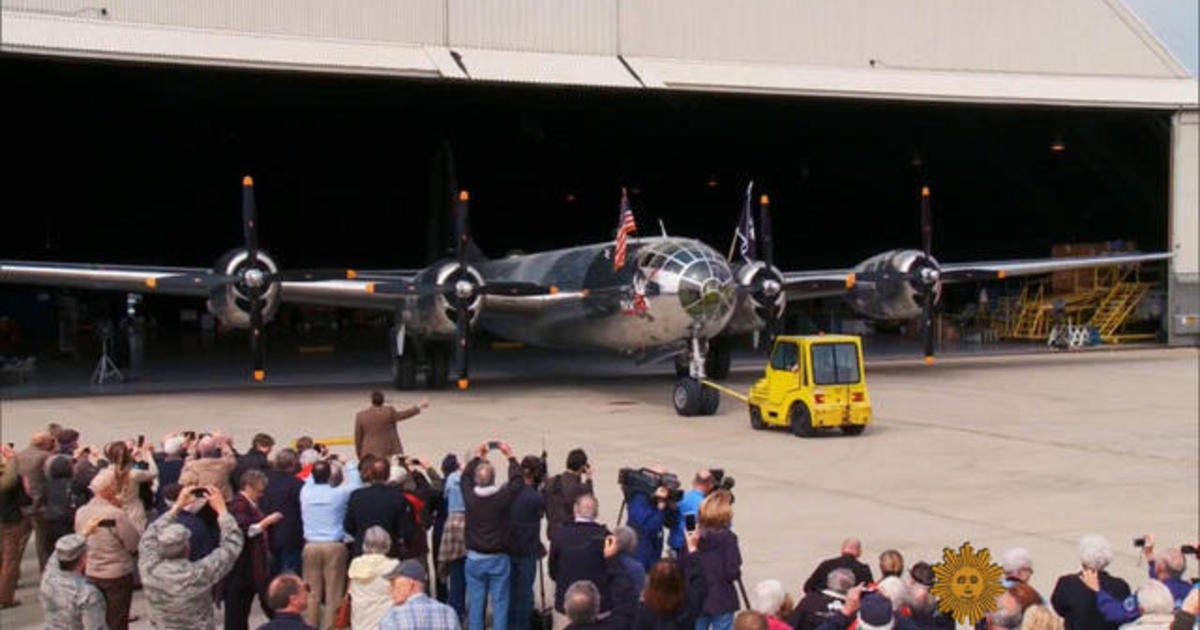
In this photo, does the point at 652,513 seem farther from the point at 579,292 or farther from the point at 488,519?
the point at 579,292

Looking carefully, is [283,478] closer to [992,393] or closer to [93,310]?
[992,393]

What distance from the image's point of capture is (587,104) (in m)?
43.8

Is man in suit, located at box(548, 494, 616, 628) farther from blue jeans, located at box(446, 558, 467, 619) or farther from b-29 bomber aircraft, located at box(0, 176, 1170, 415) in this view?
b-29 bomber aircraft, located at box(0, 176, 1170, 415)

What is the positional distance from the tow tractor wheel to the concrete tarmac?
372mm

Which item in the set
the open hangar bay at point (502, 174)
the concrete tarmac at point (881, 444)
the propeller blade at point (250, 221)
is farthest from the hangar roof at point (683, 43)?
the concrete tarmac at point (881, 444)

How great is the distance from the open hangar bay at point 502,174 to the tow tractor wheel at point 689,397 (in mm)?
13487

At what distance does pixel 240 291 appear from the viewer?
2689cm


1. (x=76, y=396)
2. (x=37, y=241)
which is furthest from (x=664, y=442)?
(x=37, y=241)

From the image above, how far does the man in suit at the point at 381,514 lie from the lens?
30.3 ft

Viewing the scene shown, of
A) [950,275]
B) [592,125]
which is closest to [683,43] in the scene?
[592,125]

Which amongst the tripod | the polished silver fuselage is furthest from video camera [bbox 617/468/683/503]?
the tripod

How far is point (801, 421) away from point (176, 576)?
1509 cm

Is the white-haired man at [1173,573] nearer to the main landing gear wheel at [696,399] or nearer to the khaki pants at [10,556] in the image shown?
the khaki pants at [10,556]

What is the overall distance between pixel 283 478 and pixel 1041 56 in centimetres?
3712
